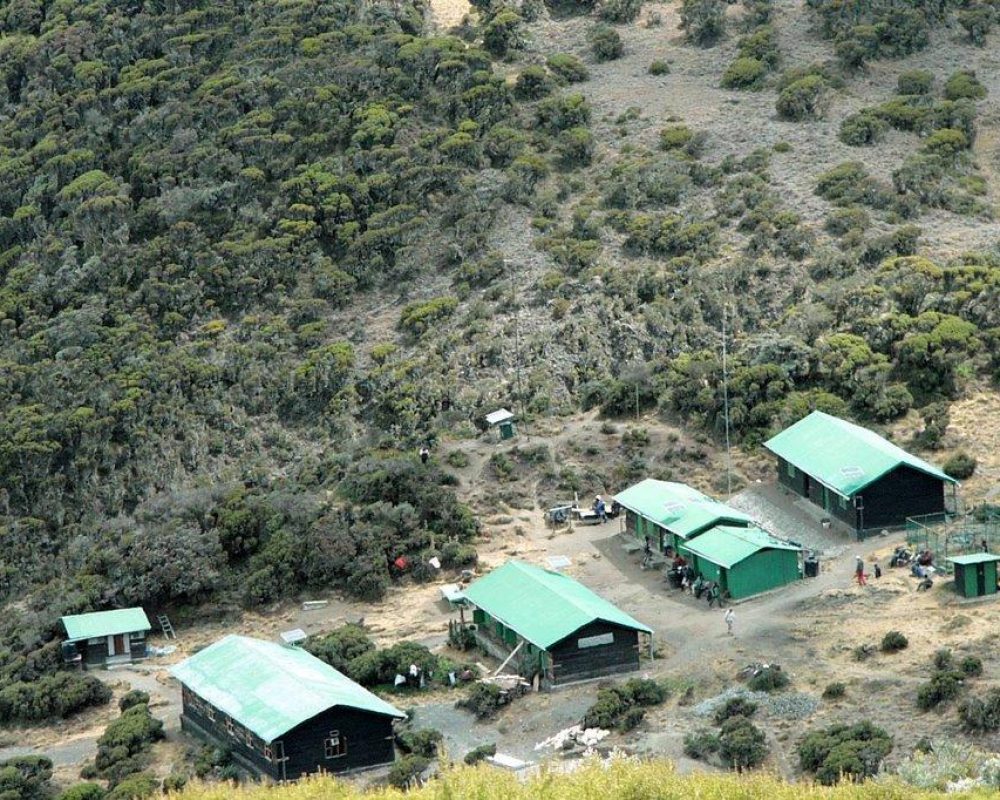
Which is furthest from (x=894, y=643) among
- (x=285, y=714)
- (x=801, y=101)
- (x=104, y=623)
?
(x=801, y=101)

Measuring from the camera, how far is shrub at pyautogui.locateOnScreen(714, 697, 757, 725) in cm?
5294

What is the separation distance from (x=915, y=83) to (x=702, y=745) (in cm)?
4881

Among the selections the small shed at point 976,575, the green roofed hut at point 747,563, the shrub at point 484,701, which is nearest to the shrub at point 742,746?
the shrub at point 484,701

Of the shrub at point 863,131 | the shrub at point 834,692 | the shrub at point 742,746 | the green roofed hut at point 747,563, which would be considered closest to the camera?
the shrub at point 742,746

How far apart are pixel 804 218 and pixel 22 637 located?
34.0 meters

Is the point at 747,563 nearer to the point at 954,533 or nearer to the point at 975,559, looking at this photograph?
the point at 954,533

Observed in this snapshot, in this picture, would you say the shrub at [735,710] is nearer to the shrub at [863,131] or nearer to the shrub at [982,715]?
the shrub at [982,715]

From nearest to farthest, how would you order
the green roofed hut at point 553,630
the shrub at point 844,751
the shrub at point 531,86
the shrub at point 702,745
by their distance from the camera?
the shrub at point 844,751
the shrub at point 702,745
the green roofed hut at point 553,630
the shrub at point 531,86

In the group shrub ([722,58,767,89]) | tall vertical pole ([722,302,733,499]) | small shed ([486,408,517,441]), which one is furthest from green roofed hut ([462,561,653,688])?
shrub ([722,58,767,89])

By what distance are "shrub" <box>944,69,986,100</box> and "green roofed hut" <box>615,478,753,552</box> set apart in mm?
30580

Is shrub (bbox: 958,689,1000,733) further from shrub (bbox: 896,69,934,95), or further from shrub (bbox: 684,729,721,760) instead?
shrub (bbox: 896,69,934,95)

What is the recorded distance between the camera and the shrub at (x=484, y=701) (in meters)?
56.2

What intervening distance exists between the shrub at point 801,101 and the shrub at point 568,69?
9173mm

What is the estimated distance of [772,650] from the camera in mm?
57594
